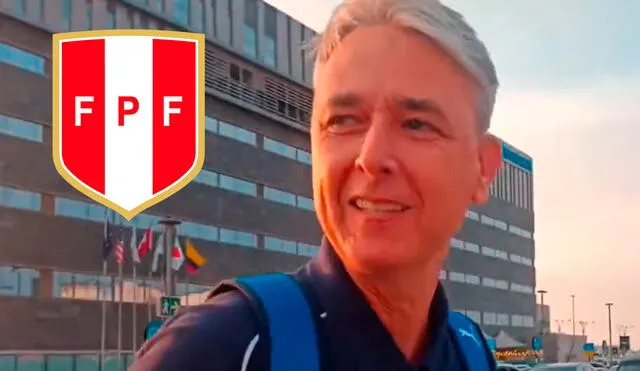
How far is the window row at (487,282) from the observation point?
6488 centimetres

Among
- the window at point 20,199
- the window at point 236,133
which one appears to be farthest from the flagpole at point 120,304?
the window at point 236,133

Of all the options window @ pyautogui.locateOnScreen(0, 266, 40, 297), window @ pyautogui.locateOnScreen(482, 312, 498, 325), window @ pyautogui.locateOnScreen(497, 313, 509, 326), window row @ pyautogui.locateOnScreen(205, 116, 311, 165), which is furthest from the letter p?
window @ pyautogui.locateOnScreen(497, 313, 509, 326)

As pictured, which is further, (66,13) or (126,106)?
(66,13)

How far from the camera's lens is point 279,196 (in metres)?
47.6

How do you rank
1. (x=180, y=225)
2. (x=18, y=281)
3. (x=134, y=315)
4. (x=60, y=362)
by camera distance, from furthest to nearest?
(x=180, y=225) < (x=134, y=315) < (x=60, y=362) < (x=18, y=281)

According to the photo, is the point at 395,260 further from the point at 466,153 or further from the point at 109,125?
the point at 109,125

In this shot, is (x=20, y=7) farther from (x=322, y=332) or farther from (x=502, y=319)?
(x=502, y=319)

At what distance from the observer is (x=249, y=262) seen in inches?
1784

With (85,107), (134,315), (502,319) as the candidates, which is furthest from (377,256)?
(502,319)

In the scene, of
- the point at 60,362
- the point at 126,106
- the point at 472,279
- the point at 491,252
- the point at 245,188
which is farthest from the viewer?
the point at 491,252

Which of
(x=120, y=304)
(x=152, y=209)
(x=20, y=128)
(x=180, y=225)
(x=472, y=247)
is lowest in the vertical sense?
(x=120, y=304)

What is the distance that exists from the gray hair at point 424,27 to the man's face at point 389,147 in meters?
0.02

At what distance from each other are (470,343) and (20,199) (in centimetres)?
3228

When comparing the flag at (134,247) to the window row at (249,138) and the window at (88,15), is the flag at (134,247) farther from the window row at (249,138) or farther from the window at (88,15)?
the window at (88,15)
